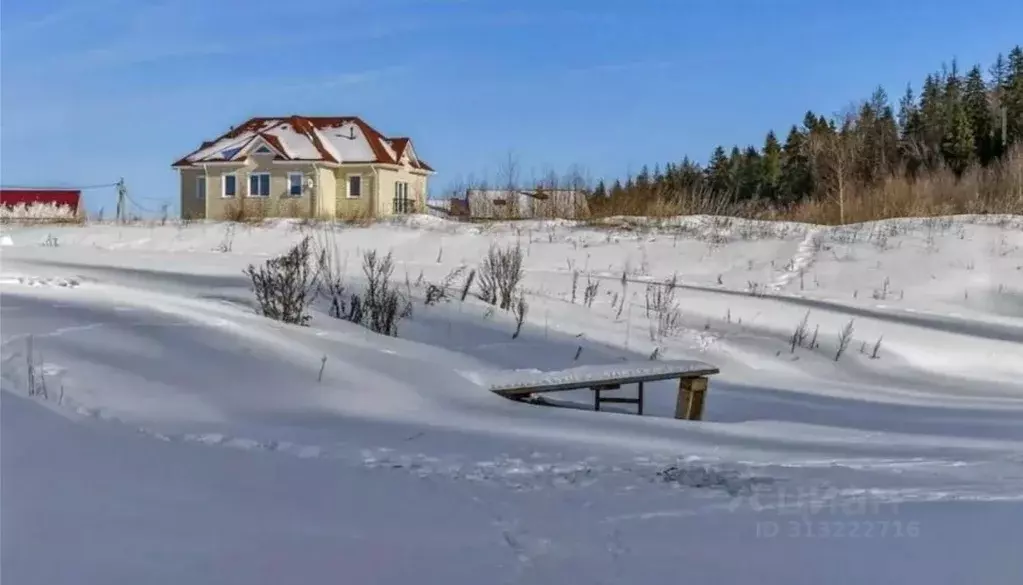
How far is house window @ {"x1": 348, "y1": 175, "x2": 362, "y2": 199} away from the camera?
3472cm

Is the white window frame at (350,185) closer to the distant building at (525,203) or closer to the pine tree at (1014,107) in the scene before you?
the distant building at (525,203)

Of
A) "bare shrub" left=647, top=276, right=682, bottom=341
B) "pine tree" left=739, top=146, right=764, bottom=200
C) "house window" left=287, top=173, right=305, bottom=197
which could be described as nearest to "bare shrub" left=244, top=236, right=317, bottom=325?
"bare shrub" left=647, top=276, right=682, bottom=341

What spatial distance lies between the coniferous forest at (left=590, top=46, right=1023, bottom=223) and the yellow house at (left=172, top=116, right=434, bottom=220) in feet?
32.3

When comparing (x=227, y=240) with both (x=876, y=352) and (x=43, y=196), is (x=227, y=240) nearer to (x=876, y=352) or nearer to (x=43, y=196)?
(x=876, y=352)

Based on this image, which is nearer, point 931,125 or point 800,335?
point 800,335

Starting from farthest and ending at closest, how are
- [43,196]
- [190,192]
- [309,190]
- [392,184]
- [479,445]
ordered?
[43,196] < [392,184] < [190,192] < [309,190] < [479,445]

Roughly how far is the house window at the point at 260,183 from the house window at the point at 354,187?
300 centimetres

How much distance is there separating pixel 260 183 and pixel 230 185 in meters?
1.11

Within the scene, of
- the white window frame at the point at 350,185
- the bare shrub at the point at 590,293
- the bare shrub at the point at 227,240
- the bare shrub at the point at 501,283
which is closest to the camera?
the bare shrub at the point at 501,283

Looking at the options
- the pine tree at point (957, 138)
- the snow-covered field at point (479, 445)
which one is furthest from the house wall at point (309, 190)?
the pine tree at point (957, 138)

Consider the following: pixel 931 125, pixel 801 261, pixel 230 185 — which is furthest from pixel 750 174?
pixel 801 261

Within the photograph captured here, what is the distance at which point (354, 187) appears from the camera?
3491 centimetres

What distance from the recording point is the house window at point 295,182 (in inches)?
1310

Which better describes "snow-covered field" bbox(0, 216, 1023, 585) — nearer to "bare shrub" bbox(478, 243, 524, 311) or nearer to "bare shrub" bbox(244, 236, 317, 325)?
"bare shrub" bbox(244, 236, 317, 325)
